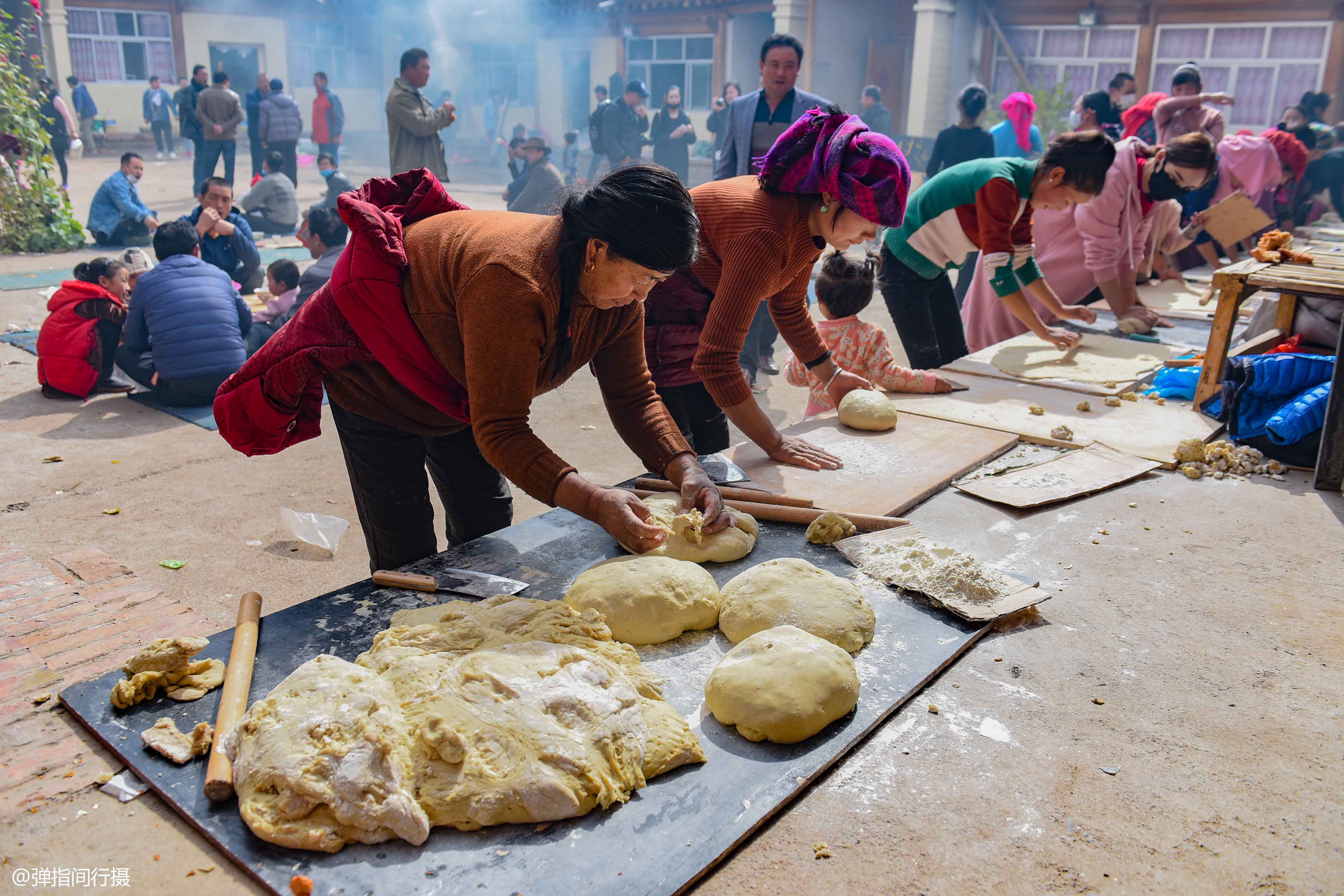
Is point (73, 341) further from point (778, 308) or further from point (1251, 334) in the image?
point (1251, 334)

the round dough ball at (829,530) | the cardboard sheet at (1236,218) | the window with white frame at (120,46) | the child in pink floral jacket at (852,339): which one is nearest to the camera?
the round dough ball at (829,530)

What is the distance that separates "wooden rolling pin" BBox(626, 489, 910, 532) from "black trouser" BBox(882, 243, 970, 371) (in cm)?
188

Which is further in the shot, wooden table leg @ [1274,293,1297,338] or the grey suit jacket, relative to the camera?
the grey suit jacket

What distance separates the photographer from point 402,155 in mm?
8320

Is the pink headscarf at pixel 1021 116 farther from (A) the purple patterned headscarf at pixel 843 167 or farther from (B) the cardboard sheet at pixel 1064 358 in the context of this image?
(A) the purple patterned headscarf at pixel 843 167

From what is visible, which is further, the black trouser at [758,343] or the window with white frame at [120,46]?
the window with white frame at [120,46]

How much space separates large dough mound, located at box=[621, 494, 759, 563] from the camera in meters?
2.38

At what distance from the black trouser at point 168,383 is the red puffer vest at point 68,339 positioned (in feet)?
0.67

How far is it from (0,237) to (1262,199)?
12.3 m

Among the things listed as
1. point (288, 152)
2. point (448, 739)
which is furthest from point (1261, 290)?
point (288, 152)

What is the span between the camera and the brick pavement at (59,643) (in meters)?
1.63

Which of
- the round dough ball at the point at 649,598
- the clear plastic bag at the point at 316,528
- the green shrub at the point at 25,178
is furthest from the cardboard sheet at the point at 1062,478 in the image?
the green shrub at the point at 25,178

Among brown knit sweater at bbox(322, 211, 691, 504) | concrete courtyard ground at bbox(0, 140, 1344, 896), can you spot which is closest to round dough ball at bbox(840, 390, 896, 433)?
concrete courtyard ground at bbox(0, 140, 1344, 896)

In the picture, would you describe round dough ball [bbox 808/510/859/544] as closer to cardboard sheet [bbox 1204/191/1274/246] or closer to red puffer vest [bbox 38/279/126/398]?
A: red puffer vest [bbox 38/279/126/398]
